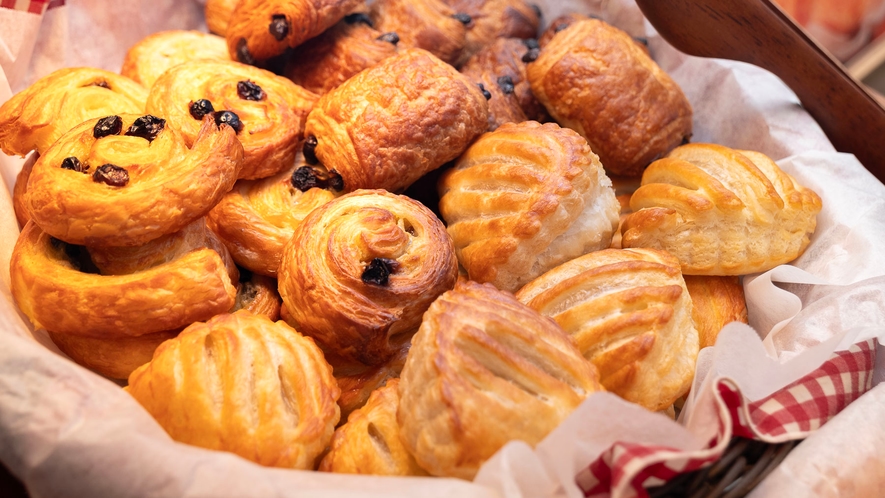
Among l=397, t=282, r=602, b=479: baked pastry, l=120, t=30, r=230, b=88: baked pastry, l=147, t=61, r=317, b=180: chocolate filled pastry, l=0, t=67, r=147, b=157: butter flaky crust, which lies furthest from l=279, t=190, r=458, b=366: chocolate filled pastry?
l=120, t=30, r=230, b=88: baked pastry

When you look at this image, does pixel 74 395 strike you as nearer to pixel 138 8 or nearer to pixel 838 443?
pixel 838 443

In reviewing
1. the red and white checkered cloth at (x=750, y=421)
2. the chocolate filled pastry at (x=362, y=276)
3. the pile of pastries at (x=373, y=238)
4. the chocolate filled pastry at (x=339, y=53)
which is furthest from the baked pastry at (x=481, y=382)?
the chocolate filled pastry at (x=339, y=53)

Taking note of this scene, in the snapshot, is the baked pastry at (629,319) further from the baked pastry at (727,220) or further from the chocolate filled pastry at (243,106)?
the chocolate filled pastry at (243,106)

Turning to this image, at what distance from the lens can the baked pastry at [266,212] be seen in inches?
87.5

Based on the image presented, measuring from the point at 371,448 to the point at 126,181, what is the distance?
1.04 m

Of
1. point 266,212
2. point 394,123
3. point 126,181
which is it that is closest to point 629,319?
point 394,123

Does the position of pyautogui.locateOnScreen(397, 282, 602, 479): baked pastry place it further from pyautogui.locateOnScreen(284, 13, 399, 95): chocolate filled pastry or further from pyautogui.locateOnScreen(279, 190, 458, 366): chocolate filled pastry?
pyautogui.locateOnScreen(284, 13, 399, 95): chocolate filled pastry

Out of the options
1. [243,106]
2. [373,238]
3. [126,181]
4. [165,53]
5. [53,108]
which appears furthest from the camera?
[165,53]

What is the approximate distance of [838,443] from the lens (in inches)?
64.6

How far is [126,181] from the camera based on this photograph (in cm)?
183

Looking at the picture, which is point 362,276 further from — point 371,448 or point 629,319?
point 629,319

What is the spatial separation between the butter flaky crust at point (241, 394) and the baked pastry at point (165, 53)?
152cm

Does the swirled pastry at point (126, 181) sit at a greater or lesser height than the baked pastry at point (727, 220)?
greater

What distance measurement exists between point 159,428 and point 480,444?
0.75 metres
